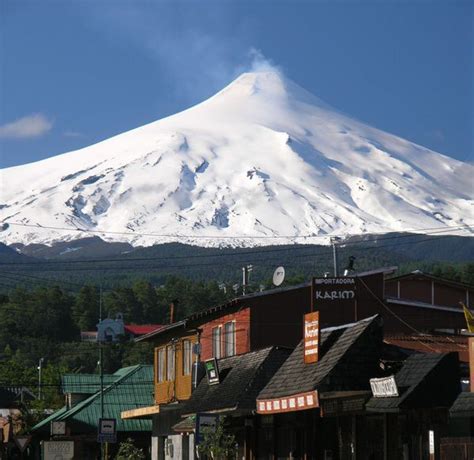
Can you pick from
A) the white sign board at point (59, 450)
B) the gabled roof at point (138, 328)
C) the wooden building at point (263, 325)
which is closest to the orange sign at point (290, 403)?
the wooden building at point (263, 325)

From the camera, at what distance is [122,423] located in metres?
68.2

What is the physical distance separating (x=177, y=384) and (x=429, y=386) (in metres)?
30.7

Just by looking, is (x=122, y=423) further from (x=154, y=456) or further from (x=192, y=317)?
(x=192, y=317)

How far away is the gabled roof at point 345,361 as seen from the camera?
31828mm

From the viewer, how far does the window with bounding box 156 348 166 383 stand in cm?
6235

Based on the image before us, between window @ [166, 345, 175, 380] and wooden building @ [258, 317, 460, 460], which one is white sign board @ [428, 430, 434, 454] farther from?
window @ [166, 345, 175, 380]

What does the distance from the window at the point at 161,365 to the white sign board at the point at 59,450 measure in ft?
45.7

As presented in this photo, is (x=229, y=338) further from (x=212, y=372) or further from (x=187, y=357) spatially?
(x=212, y=372)

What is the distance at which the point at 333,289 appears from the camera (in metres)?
40.7

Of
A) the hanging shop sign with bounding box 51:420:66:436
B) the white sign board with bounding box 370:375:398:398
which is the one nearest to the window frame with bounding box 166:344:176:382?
the hanging shop sign with bounding box 51:420:66:436

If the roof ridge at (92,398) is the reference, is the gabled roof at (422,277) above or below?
above

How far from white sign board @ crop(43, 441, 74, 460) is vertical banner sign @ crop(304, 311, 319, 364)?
15.5 m

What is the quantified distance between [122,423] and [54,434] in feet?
30.7

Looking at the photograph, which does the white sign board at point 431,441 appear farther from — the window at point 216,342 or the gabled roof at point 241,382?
the window at point 216,342
